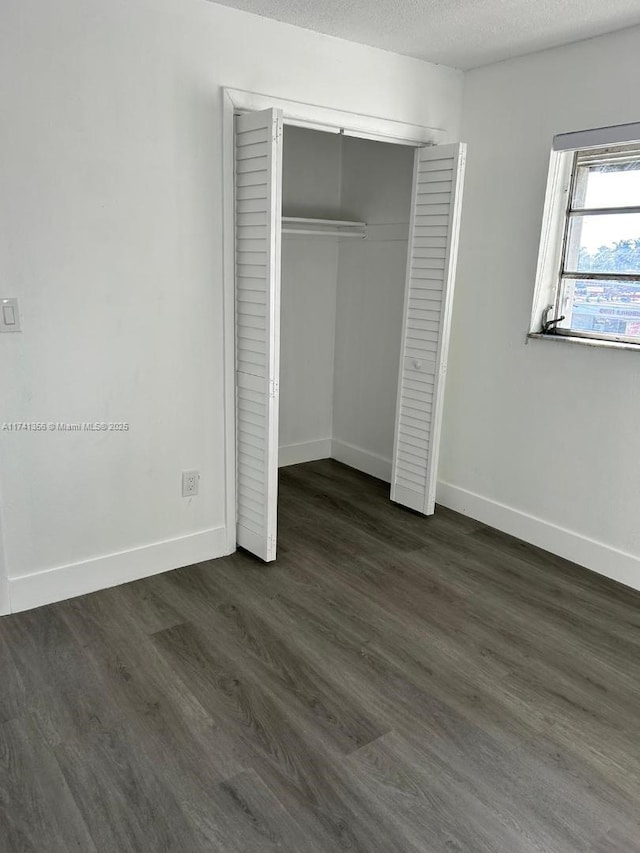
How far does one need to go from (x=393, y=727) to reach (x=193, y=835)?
2.27 feet

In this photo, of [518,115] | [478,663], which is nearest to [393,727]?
[478,663]

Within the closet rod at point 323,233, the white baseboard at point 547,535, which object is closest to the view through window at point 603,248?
the white baseboard at point 547,535

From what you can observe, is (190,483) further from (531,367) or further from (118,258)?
(531,367)

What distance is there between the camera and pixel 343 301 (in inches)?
172

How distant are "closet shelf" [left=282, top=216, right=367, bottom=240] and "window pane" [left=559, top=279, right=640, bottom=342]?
1.45 meters

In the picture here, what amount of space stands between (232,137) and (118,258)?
0.72 meters

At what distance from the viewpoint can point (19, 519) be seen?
2.53m

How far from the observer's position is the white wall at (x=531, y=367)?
2.89 metres

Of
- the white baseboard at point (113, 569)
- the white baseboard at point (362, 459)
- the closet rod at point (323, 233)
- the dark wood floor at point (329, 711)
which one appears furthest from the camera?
the white baseboard at point (362, 459)

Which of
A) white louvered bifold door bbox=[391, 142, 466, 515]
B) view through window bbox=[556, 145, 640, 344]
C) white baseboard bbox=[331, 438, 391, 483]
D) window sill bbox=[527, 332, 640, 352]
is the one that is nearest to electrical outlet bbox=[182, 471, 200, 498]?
white louvered bifold door bbox=[391, 142, 466, 515]

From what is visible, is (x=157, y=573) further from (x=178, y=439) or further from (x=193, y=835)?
(x=193, y=835)

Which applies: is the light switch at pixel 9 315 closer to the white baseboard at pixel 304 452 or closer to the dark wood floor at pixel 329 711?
the dark wood floor at pixel 329 711

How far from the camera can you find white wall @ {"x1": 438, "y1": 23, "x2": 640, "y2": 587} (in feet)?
9.48

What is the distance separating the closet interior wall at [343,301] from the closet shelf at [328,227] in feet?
0.21
